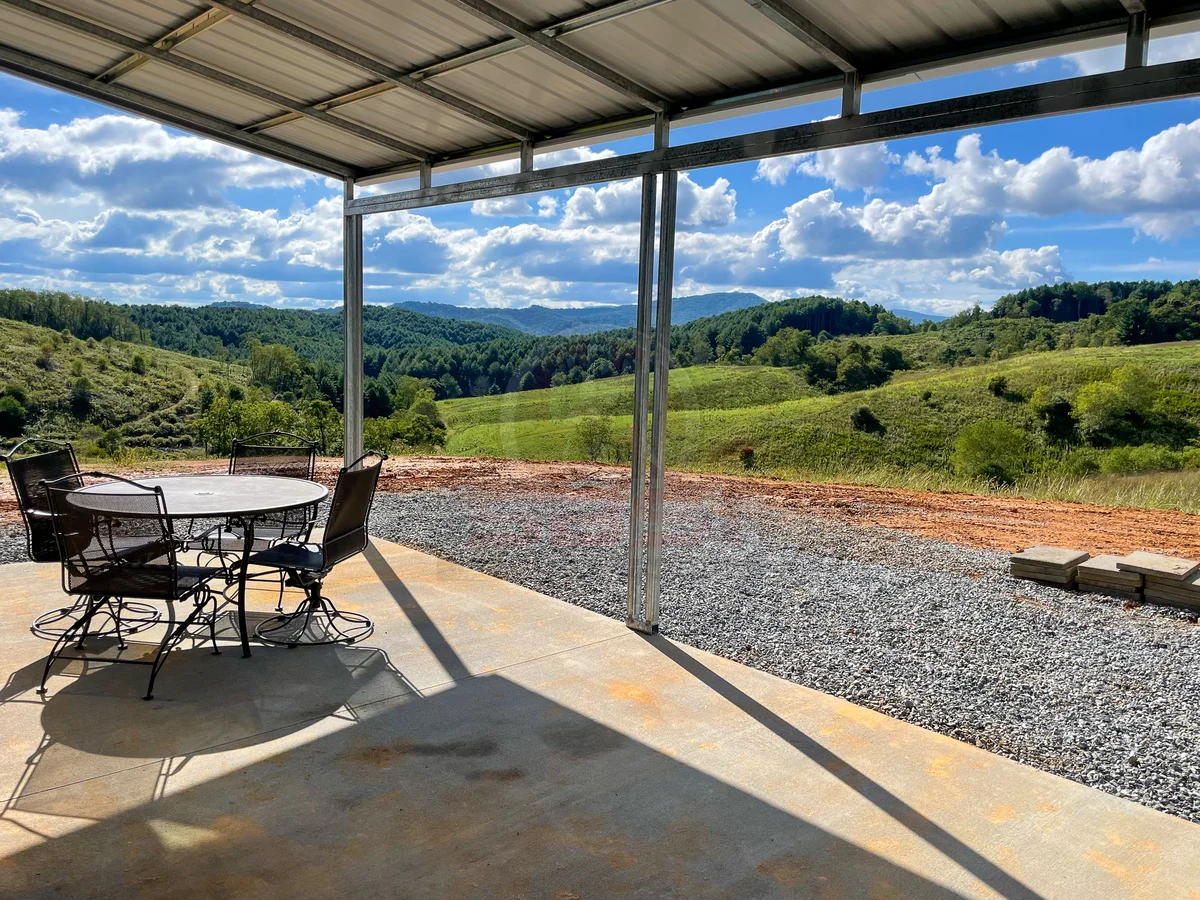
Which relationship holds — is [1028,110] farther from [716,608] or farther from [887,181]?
[887,181]

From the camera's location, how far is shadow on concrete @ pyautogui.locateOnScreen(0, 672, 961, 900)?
2.07 m

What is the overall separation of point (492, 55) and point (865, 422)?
3.50 metres

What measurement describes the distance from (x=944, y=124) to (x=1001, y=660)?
2.70 meters

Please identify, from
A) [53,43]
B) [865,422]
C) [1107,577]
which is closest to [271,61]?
[53,43]

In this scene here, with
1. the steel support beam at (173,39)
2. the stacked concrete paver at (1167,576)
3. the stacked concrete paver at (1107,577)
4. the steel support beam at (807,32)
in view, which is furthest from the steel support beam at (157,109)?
the stacked concrete paver at (1167,576)

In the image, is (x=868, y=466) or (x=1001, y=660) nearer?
(x=1001, y=660)

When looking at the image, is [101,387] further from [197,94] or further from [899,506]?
[899,506]

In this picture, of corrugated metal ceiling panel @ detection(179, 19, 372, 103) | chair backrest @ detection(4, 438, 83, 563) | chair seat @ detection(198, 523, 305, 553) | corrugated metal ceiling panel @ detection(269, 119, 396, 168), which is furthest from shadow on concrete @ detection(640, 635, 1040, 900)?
corrugated metal ceiling panel @ detection(269, 119, 396, 168)

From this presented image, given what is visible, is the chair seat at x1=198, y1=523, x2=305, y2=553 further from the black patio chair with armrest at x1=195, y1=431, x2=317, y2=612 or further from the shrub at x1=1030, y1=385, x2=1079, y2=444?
the shrub at x1=1030, y1=385, x2=1079, y2=444

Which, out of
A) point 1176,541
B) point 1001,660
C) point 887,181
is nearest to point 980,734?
point 1001,660

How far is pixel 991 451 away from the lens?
512cm

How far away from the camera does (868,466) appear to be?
586cm

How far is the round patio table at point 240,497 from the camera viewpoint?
3.50 metres

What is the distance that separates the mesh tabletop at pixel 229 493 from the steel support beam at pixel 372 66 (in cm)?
205
